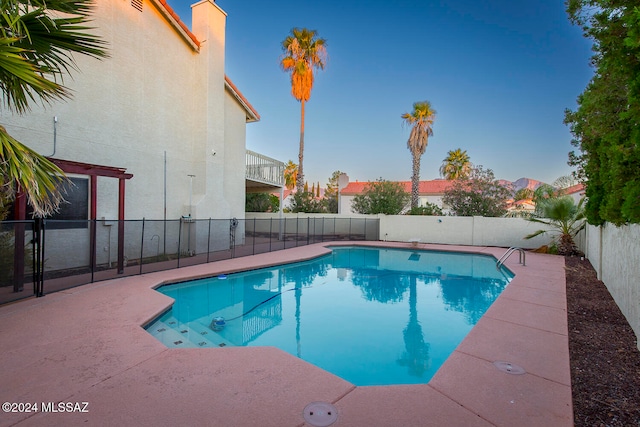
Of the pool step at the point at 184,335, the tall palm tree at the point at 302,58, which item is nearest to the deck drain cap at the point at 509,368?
the pool step at the point at 184,335

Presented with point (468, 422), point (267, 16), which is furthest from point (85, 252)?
point (267, 16)

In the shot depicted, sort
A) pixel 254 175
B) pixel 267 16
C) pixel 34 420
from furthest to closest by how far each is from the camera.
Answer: pixel 254 175 < pixel 267 16 < pixel 34 420

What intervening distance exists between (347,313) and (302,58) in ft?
65.8

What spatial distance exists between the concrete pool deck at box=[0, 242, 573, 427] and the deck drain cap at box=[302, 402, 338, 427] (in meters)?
0.06

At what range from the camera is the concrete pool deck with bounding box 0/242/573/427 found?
266cm

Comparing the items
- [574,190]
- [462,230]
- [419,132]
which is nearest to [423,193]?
[419,132]

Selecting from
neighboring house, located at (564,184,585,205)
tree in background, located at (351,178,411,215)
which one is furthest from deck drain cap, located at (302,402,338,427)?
neighboring house, located at (564,184,585,205)

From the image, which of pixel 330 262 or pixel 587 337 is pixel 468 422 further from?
pixel 330 262

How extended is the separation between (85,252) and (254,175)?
358 inches

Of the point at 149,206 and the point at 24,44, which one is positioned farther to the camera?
the point at 149,206

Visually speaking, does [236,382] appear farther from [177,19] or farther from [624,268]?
[177,19]

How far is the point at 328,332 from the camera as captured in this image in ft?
20.0

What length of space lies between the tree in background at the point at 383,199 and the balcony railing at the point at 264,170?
6973mm

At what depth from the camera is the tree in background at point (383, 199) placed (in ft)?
69.3
